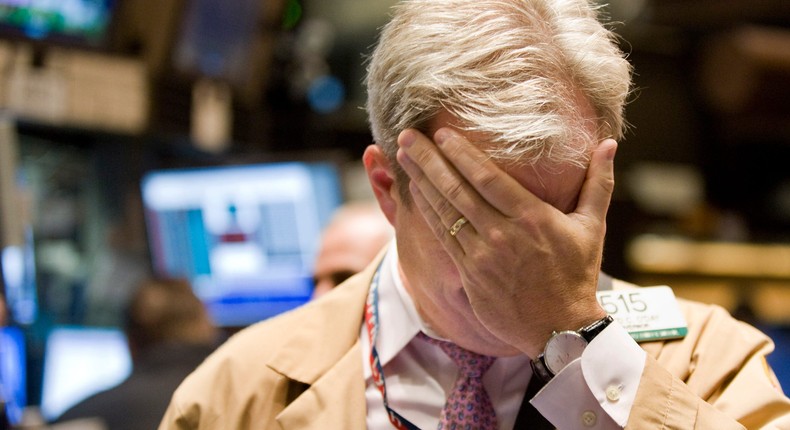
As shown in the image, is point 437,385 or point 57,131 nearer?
point 437,385

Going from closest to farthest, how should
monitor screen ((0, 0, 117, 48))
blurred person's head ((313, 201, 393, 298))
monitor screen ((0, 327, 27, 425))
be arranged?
1. monitor screen ((0, 327, 27, 425))
2. blurred person's head ((313, 201, 393, 298))
3. monitor screen ((0, 0, 117, 48))

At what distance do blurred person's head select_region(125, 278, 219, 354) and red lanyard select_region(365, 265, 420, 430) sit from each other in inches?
74.0

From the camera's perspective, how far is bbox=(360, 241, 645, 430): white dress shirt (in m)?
1.43

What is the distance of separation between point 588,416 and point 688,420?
0.14m

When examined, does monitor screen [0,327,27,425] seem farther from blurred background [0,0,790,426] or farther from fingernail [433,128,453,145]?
fingernail [433,128,453,145]

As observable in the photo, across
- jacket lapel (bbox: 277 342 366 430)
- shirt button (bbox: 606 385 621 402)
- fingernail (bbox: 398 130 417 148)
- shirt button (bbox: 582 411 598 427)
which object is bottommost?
jacket lapel (bbox: 277 342 366 430)

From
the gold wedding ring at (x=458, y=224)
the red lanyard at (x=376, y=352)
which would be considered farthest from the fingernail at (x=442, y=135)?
the red lanyard at (x=376, y=352)

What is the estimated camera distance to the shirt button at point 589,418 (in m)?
1.44

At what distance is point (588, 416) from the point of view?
1438mm

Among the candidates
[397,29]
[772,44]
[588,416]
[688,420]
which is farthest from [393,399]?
[772,44]

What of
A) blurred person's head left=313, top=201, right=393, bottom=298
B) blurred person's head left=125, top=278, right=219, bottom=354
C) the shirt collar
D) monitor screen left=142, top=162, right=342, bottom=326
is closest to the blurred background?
monitor screen left=142, top=162, right=342, bottom=326

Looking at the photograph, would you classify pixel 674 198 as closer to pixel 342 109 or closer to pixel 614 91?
pixel 342 109

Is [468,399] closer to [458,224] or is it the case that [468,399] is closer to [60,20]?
[458,224]

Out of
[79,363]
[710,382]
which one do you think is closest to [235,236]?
[79,363]
